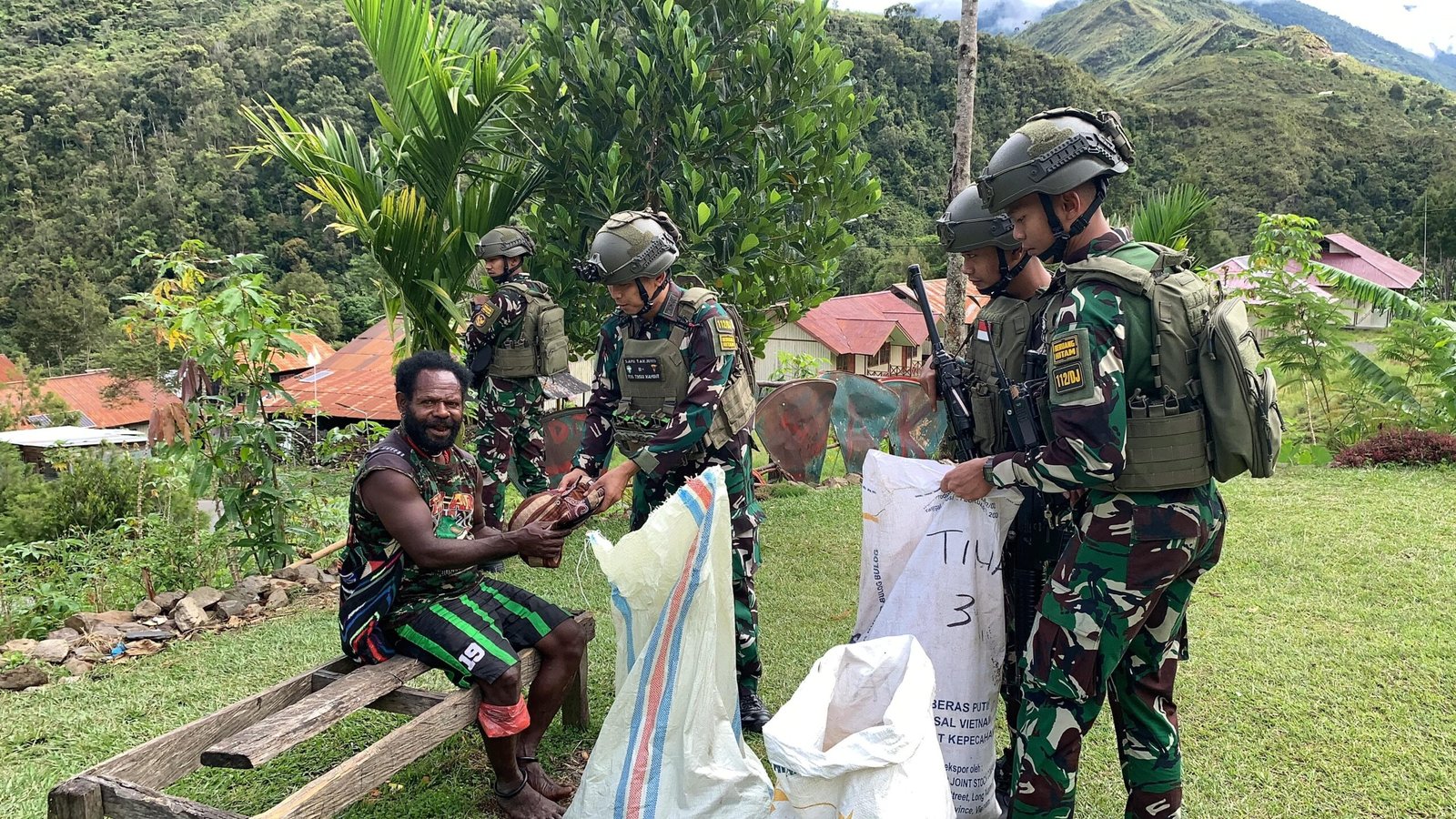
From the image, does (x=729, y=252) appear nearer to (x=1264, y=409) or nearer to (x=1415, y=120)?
(x=1264, y=409)

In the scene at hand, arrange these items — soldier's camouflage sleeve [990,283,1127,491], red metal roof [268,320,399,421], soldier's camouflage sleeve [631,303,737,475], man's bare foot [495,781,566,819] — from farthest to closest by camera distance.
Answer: red metal roof [268,320,399,421] < soldier's camouflage sleeve [631,303,737,475] < man's bare foot [495,781,566,819] < soldier's camouflage sleeve [990,283,1127,491]

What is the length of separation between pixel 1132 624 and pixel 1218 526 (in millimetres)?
365

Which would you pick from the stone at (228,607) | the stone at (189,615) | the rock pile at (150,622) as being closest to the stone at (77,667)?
the rock pile at (150,622)

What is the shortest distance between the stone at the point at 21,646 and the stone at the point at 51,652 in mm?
25

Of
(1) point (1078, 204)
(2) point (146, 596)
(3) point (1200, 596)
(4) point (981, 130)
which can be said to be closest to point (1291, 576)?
(3) point (1200, 596)

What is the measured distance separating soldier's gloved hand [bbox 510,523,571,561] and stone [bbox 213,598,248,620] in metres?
3.15

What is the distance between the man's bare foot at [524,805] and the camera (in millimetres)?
2943

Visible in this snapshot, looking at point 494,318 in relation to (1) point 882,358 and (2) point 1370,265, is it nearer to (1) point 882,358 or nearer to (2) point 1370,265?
(1) point 882,358

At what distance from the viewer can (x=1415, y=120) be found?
70500 mm

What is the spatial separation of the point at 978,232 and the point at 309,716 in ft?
8.55

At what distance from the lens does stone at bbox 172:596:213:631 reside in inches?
195

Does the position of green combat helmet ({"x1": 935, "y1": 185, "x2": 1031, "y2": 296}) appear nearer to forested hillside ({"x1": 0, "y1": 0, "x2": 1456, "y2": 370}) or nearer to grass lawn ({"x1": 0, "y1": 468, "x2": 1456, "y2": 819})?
grass lawn ({"x1": 0, "y1": 468, "x2": 1456, "y2": 819})

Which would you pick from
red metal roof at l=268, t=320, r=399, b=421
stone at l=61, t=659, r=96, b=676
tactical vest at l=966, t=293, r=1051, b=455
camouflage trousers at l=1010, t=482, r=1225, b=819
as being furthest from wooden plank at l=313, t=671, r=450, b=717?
red metal roof at l=268, t=320, r=399, b=421

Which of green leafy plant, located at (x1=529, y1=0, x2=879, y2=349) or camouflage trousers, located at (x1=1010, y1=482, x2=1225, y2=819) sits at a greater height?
green leafy plant, located at (x1=529, y1=0, x2=879, y2=349)
